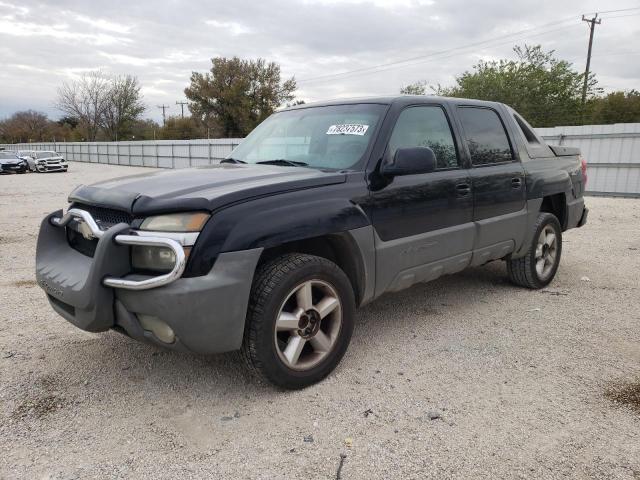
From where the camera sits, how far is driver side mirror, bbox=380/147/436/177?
3141mm

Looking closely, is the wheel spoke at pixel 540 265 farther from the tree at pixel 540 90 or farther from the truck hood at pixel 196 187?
the tree at pixel 540 90

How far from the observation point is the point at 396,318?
4227 millimetres

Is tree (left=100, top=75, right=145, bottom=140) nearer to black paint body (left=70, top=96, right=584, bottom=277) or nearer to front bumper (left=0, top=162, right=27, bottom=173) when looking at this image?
front bumper (left=0, top=162, right=27, bottom=173)

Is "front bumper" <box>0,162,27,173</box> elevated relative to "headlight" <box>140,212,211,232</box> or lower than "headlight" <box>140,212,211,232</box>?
lower

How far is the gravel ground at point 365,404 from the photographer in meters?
2.32

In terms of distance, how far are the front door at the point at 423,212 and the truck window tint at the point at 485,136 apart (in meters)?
0.25

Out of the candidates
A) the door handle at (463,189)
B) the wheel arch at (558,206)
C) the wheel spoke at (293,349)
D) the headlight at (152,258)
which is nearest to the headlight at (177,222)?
the headlight at (152,258)

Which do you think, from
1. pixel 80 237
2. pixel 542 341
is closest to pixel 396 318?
pixel 542 341

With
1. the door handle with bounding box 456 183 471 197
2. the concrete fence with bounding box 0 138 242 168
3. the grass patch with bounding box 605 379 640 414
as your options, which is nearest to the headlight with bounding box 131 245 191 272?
the door handle with bounding box 456 183 471 197

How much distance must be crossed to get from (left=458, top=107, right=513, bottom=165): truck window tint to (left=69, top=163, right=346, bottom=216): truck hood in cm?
158

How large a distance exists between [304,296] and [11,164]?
103 ft

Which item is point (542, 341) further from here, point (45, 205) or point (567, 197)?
point (45, 205)

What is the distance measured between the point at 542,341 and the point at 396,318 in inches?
45.1

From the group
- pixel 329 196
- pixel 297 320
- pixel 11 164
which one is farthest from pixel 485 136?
pixel 11 164
